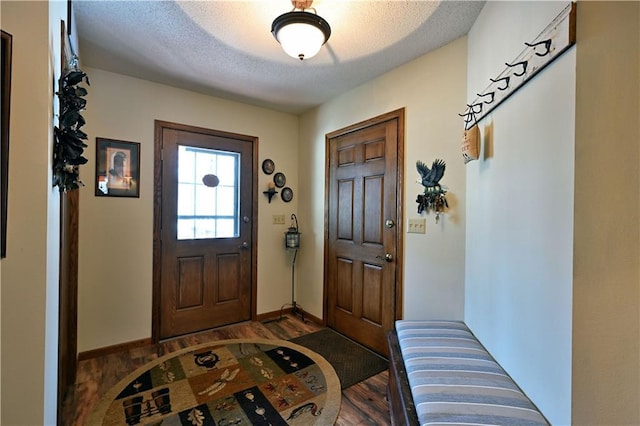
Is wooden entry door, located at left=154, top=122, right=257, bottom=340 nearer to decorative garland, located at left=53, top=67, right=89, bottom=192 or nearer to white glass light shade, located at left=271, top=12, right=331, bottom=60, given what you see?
decorative garland, located at left=53, top=67, right=89, bottom=192

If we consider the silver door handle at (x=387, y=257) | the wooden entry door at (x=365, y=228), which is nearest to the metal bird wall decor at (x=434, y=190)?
the wooden entry door at (x=365, y=228)

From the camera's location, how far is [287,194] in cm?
354

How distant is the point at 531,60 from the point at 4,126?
1.89 metres

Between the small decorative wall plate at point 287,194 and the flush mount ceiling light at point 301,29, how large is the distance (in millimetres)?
1961

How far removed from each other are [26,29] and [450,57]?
2.29 meters

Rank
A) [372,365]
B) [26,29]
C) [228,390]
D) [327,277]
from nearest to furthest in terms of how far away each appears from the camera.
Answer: [26,29] → [228,390] → [372,365] → [327,277]

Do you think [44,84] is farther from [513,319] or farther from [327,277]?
[327,277]

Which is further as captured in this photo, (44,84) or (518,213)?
(518,213)

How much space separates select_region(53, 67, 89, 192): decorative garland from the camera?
121cm

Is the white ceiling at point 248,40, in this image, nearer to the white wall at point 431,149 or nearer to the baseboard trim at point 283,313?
the white wall at point 431,149

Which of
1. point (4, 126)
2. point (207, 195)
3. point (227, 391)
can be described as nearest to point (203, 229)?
point (207, 195)

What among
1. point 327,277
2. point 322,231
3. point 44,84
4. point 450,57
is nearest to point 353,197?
point 322,231

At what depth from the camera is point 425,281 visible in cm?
222

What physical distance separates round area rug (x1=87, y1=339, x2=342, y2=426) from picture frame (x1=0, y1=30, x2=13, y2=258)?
1.42 meters
